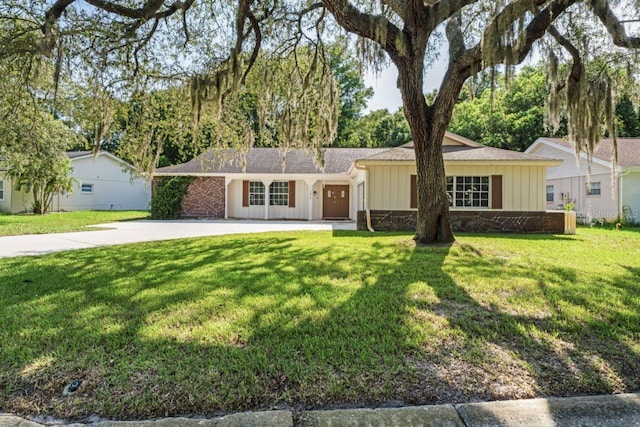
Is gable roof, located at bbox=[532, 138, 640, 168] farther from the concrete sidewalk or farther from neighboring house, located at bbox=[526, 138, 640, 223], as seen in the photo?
the concrete sidewalk

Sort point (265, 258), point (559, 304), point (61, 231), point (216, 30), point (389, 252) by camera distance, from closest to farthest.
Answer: point (559, 304) < point (265, 258) < point (389, 252) < point (216, 30) < point (61, 231)

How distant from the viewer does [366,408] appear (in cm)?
207

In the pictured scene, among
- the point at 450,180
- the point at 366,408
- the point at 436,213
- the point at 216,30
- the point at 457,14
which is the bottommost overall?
the point at 366,408

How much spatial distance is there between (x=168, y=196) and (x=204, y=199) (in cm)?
165

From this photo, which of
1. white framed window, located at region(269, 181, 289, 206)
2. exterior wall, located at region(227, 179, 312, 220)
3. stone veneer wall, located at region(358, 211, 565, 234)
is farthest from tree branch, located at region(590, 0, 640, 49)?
white framed window, located at region(269, 181, 289, 206)

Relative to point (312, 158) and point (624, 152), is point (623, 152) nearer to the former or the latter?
point (624, 152)

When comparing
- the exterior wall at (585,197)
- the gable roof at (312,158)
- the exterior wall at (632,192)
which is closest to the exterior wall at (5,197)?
the gable roof at (312,158)

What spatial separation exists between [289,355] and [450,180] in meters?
10.7

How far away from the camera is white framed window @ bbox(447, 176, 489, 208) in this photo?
39.1 feet

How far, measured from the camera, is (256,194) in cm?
1797

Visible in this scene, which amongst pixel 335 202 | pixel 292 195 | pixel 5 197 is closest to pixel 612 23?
pixel 335 202

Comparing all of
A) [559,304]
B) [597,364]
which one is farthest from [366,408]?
[559,304]

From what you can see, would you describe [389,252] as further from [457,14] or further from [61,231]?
[61,231]

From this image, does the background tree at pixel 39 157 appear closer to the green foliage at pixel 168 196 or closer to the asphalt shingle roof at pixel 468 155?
the green foliage at pixel 168 196
